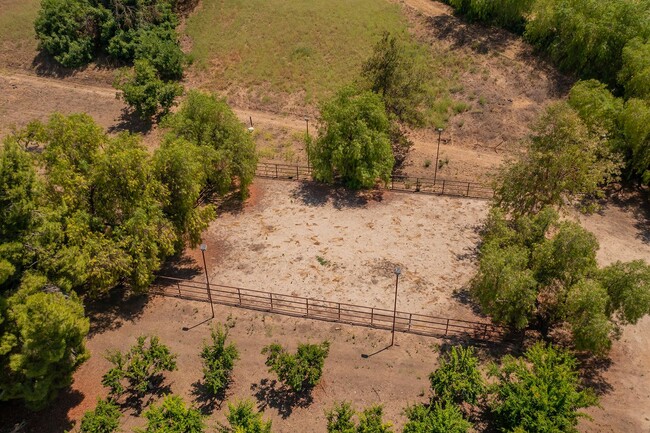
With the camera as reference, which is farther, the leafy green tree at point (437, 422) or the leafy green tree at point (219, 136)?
the leafy green tree at point (219, 136)

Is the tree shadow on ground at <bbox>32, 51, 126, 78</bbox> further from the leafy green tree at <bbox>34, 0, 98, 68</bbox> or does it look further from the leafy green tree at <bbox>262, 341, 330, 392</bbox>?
the leafy green tree at <bbox>262, 341, 330, 392</bbox>

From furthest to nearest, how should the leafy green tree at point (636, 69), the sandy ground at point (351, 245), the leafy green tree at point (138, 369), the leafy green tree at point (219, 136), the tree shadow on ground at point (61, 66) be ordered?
the tree shadow on ground at point (61, 66) < the leafy green tree at point (636, 69) < the leafy green tree at point (219, 136) < the sandy ground at point (351, 245) < the leafy green tree at point (138, 369)

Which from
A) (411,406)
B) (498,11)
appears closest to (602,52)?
(498,11)

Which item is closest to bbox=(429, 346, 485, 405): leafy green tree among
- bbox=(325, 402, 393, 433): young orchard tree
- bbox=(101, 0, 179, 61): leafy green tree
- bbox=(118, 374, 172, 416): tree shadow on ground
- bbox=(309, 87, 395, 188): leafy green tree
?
bbox=(325, 402, 393, 433): young orchard tree

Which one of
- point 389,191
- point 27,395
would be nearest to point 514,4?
point 389,191

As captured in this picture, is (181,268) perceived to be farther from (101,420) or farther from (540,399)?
(540,399)

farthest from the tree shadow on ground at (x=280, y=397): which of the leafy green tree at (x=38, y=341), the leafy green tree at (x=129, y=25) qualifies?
the leafy green tree at (x=129, y=25)

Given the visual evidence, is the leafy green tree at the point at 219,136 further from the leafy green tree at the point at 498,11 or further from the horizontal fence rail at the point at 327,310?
the leafy green tree at the point at 498,11
